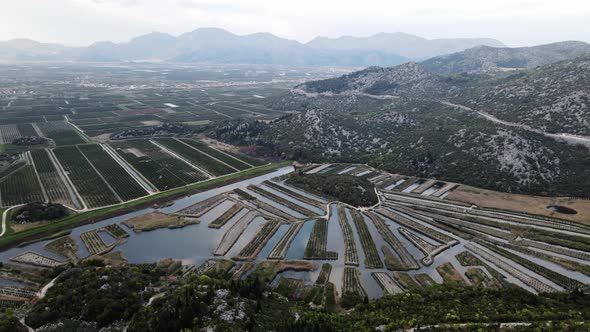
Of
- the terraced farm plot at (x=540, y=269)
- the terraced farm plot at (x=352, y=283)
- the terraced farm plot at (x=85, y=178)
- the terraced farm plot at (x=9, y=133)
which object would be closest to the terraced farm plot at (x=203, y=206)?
the terraced farm plot at (x=85, y=178)

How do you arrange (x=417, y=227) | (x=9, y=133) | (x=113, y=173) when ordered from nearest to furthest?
(x=417, y=227) < (x=113, y=173) < (x=9, y=133)

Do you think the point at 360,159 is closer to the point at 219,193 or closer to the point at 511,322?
the point at 219,193

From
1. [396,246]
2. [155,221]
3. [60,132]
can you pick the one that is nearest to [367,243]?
[396,246]

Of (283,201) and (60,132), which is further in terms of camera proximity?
(60,132)

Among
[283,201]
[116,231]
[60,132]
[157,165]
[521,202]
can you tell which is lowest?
[116,231]

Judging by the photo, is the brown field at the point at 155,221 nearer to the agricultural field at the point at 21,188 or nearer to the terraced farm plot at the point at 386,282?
the agricultural field at the point at 21,188

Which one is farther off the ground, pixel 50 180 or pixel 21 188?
pixel 50 180

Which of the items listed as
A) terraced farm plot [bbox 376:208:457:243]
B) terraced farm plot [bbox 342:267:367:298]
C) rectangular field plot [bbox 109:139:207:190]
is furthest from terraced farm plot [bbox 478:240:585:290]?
rectangular field plot [bbox 109:139:207:190]

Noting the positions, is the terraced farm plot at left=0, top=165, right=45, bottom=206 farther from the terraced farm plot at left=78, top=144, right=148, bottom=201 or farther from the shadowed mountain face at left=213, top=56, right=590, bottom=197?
the shadowed mountain face at left=213, top=56, right=590, bottom=197

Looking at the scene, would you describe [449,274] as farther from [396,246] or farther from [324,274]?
[324,274]
